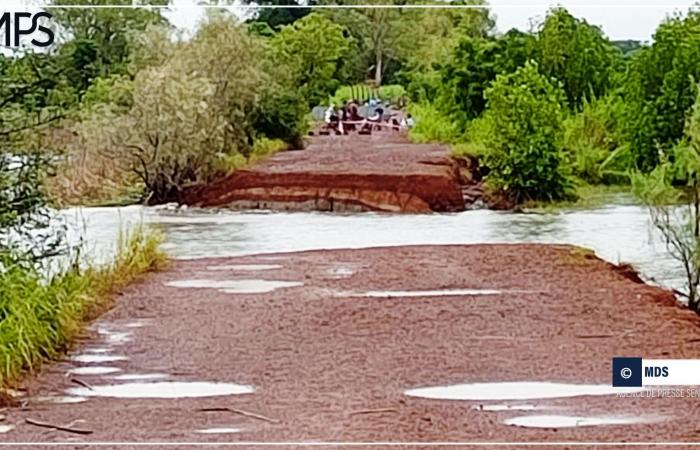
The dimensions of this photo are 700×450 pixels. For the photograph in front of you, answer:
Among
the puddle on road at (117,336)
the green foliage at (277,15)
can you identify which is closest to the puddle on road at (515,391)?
the puddle on road at (117,336)

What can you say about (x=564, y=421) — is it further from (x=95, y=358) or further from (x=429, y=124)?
(x=95, y=358)

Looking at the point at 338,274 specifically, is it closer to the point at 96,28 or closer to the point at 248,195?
the point at 248,195

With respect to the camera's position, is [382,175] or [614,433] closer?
[614,433]

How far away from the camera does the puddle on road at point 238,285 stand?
321 cm

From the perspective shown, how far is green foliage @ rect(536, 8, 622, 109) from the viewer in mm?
3207

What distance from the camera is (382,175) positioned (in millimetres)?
3318

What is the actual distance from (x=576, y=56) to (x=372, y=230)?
0.67m

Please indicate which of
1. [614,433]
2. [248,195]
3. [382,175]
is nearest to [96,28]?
[248,195]

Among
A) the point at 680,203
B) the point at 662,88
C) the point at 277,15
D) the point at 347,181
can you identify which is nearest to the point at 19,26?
the point at 277,15

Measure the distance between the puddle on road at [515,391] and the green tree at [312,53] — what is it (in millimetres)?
797

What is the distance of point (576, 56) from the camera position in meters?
3.28

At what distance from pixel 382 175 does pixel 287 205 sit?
251 millimetres

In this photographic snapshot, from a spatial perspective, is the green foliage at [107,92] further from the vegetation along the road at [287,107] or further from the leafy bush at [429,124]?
the leafy bush at [429,124]

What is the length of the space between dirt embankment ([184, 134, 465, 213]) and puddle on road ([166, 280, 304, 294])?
0.21m
